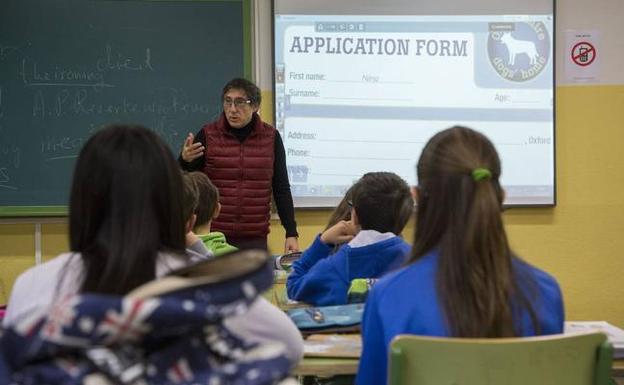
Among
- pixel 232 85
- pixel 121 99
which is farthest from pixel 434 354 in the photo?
pixel 121 99

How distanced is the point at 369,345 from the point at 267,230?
8.50 ft

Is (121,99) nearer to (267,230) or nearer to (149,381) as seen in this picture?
(267,230)

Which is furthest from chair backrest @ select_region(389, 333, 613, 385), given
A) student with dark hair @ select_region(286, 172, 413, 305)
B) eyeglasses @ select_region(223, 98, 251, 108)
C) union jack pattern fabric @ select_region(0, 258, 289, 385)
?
eyeglasses @ select_region(223, 98, 251, 108)

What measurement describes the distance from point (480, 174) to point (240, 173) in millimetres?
2621

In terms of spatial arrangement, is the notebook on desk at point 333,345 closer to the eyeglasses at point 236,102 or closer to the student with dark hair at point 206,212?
the student with dark hair at point 206,212

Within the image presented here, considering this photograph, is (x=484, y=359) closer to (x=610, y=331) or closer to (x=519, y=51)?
(x=610, y=331)

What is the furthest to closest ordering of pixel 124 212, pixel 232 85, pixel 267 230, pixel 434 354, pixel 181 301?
pixel 267 230
pixel 232 85
pixel 434 354
pixel 124 212
pixel 181 301

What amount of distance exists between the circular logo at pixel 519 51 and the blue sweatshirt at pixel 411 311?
317cm

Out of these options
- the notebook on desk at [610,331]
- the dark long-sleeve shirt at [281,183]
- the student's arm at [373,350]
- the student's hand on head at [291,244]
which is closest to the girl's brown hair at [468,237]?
the student's arm at [373,350]

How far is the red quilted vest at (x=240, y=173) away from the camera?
13.1ft

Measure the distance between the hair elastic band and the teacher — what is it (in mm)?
2523

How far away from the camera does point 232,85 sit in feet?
12.2

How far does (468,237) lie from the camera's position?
1489 millimetres

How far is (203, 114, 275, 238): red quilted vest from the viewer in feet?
13.1
